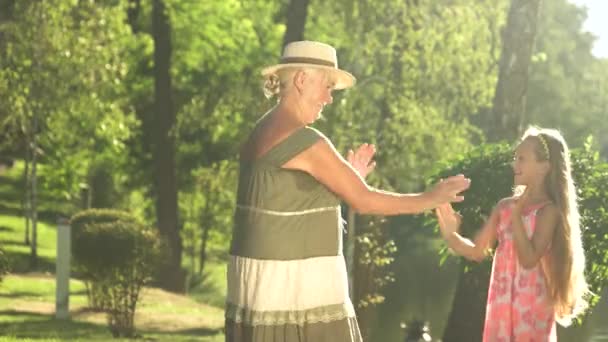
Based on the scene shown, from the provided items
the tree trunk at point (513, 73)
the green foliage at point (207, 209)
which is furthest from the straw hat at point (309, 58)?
the green foliage at point (207, 209)

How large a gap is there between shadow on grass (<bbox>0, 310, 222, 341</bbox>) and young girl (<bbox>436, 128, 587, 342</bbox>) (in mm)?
9398

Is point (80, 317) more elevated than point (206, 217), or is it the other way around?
point (206, 217)

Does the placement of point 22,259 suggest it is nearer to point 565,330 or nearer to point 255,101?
point 255,101

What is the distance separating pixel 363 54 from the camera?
26500mm

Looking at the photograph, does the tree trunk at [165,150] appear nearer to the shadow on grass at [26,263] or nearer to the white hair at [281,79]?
the shadow on grass at [26,263]

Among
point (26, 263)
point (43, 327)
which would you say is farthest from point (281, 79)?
point (26, 263)

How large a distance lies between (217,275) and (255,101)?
757 inches

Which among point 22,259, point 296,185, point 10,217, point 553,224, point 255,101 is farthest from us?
point 10,217

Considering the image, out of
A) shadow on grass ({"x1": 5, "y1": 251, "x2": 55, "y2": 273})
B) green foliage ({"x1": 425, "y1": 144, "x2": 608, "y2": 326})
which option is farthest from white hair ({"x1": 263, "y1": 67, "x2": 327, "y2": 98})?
shadow on grass ({"x1": 5, "y1": 251, "x2": 55, "y2": 273})

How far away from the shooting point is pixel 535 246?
8.09m

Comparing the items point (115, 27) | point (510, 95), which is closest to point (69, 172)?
point (115, 27)

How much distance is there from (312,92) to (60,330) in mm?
12216

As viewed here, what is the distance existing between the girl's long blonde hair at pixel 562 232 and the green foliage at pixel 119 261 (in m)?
10.5

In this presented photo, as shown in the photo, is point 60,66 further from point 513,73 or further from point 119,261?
point 513,73
